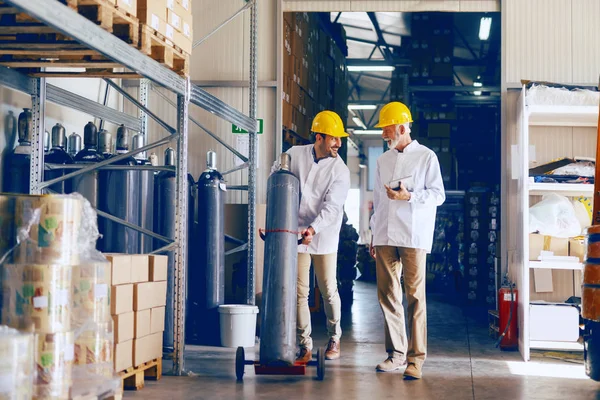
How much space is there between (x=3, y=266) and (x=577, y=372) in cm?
491

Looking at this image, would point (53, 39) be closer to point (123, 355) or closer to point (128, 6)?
point (128, 6)

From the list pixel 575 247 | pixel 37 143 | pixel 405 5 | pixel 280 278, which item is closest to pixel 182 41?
pixel 37 143

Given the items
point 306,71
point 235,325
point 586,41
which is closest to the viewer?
point 235,325

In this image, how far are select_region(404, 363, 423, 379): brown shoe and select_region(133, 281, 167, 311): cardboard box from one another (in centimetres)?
207


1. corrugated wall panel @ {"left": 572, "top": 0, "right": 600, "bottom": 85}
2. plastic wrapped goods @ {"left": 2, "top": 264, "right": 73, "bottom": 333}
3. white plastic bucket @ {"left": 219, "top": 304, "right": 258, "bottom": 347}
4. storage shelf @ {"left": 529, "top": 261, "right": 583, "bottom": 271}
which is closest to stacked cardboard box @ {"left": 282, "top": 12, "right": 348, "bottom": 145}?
white plastic bucket @ {"left": 219, "top": 304, "right": 258, "bottom": 347}

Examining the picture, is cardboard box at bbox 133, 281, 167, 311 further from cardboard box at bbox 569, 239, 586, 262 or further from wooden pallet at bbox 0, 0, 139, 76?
cardboard box at bbox 569, 239, 586, 262

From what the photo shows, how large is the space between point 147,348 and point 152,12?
2.53 m

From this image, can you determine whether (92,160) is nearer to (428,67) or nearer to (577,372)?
(577,372)

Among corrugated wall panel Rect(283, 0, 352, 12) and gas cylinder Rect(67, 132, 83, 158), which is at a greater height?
corrugated wall panel Rect(283, 0, 352, 12)

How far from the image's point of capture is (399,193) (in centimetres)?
621

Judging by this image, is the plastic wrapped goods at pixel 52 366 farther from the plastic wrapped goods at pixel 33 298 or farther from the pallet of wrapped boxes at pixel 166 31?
the pallet of wrapped boxes at pixel 166 31

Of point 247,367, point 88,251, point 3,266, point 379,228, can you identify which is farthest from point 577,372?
point 3,266

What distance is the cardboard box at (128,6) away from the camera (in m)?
5.19

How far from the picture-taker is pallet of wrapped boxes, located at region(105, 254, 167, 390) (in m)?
5.45
